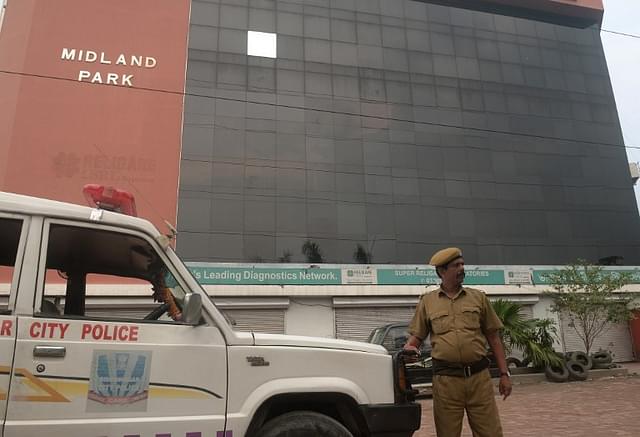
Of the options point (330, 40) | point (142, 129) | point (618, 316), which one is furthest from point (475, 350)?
point (330, 40)

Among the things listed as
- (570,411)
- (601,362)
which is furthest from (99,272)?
(601,362)

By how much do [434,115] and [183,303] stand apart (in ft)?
74.3

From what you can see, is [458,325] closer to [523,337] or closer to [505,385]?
[505,385]

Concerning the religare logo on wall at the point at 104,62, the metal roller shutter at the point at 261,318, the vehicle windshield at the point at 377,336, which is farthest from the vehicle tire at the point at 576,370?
the religare logo on wall at the point at 104,62

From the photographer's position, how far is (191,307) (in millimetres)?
2770

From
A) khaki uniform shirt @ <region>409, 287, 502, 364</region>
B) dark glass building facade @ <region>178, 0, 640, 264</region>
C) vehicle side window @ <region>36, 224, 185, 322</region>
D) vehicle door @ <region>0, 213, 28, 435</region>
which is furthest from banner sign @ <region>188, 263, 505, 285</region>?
vehicle door @ <region>0, 213, 28, 435</region>

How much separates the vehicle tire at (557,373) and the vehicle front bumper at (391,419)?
1152 cm

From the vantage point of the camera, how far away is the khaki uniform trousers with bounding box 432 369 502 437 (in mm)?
3594

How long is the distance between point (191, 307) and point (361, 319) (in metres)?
16.8

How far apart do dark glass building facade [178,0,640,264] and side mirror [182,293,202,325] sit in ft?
53.6

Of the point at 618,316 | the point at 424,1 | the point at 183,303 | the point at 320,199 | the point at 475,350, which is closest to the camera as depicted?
the point at 183,303

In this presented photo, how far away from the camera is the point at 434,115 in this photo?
23.8 metres

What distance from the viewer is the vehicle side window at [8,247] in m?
2.64

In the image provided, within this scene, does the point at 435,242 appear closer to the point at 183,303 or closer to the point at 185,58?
the point at 185,58
